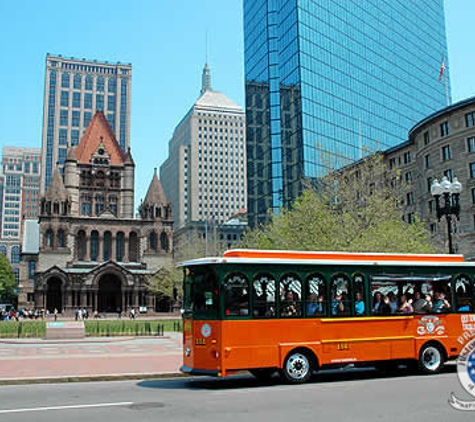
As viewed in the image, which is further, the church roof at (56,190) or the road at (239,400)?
the church roof at (56,190)

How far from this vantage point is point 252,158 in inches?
3255

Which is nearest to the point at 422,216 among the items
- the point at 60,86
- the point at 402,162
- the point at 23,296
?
the point at 402,162

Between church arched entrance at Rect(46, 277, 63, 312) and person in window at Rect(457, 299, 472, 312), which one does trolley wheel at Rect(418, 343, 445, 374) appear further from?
church arched entrance at Rect(46, 277, 63, 312)

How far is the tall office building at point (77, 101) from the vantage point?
162500mm

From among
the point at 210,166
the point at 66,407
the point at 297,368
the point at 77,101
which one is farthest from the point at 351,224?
the point at 210,166

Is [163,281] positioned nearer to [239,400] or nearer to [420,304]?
[420,304]

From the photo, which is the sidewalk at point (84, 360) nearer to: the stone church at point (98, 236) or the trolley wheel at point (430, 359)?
the trolley wheel at point (430, 359)

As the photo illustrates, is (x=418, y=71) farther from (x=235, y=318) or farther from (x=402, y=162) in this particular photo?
(x=235, y=318)

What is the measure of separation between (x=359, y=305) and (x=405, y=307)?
5.16 ft

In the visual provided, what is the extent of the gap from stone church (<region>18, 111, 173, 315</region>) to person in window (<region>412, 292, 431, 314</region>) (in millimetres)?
70249

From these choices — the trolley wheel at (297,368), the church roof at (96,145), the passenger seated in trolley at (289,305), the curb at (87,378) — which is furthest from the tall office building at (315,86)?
the trolley wheel at (297,368)

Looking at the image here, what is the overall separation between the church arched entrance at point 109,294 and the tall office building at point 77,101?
8452cm

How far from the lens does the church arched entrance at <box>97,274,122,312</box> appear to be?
84.6 metres

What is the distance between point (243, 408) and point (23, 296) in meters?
93.1
